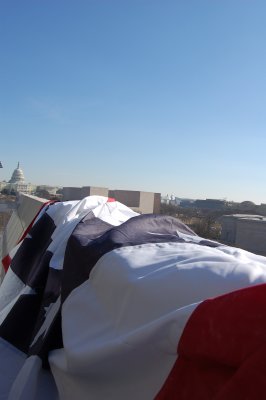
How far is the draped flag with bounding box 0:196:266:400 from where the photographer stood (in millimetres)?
1147

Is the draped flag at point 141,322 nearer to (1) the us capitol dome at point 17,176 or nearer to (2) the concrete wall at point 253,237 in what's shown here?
(2) the concrete wall at point 253,237

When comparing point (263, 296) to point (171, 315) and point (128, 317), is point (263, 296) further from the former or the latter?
point (128, 317)

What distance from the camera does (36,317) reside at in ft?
8.85

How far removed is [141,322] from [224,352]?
458 mm

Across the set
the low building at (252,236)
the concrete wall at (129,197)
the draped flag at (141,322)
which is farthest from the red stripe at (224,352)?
the concrete wall at (129,197)

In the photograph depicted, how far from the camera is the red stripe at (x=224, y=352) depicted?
3.32 feet

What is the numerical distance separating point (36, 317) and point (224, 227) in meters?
12.3

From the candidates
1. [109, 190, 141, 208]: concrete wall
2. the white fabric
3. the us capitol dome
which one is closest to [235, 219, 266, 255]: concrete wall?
the white fabric

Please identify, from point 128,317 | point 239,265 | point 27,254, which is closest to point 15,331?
point 27,254

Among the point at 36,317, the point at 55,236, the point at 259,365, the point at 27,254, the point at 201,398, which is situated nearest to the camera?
the point at 259,365

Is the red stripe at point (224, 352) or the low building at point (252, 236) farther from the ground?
the red stripe at point (224, 352)

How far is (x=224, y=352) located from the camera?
113 cm

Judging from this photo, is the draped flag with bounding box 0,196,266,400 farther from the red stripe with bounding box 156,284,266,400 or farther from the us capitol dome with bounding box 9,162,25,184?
the us capitol dome with bounding box 9,162,25,184

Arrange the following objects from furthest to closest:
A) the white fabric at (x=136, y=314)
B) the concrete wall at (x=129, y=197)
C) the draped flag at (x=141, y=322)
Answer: the concrete wall at (x=129, y=197) → the white fabric at (x=136, y=314) → the draped flag at (x=141, y=322)
